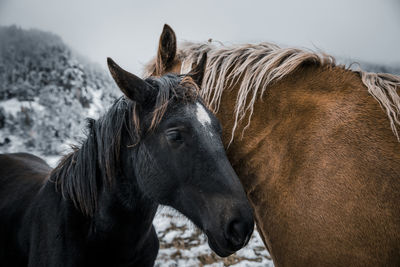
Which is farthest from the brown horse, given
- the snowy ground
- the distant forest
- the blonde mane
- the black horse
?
the distant forest

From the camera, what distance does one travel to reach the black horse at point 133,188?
3.85 feet

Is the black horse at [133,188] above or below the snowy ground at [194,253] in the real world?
above

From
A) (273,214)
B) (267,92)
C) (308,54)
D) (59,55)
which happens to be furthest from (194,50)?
(59,55)

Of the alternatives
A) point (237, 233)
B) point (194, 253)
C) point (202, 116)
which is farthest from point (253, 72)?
point (194, 253)

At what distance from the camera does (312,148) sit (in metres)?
1.38

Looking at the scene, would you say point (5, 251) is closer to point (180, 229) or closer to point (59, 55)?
point (180, 229)

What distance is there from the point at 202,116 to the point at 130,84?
1.47ft

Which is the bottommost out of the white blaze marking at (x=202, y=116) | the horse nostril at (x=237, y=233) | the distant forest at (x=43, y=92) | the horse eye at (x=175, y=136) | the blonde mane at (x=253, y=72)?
the distant forest at (x=43, y=92)

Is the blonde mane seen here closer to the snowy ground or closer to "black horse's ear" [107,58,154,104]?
"black horse's ear" [107,58,154,104]

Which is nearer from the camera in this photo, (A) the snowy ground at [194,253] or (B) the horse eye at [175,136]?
(B) the horse eye at [175,136]

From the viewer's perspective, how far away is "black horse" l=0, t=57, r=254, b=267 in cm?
117

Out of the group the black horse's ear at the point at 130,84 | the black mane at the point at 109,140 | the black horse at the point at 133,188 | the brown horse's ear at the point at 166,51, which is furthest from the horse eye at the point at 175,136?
the brown horse's ear at the point at 166,51

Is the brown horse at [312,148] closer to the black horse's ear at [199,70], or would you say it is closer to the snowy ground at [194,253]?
the black horse's ear at [199,70]

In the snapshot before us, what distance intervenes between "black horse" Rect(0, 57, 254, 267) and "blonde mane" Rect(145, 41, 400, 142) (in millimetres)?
217
